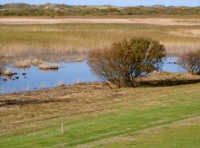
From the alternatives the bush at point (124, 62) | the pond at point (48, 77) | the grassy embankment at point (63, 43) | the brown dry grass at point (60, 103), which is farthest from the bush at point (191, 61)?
the grassy embankment at point (63, 43)

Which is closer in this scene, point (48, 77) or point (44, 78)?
point (44, 78)

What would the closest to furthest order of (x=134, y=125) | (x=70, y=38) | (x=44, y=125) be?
(x=134, y=125) → (x=44, y=125) → (x=70, y=38)

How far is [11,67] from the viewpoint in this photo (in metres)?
39.2

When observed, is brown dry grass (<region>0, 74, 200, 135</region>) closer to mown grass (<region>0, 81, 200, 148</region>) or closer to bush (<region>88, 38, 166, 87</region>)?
mown grass (<region>0, 81, 200, 148</region>)

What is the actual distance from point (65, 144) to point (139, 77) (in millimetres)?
21610

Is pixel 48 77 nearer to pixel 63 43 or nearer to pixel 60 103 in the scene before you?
pixel 60 103

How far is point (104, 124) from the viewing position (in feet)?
47.8

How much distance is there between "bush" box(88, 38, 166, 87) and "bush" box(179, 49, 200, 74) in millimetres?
5165

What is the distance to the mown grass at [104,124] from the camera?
1202 cm

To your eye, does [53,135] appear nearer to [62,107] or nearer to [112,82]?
[62,107]

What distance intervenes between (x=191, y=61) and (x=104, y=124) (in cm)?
2300

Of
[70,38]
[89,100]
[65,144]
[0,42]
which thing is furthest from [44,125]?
[70,38]

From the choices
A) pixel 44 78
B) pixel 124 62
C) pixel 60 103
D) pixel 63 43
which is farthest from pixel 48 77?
pixel 63 43

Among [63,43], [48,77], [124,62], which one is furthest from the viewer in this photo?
[63,43]
